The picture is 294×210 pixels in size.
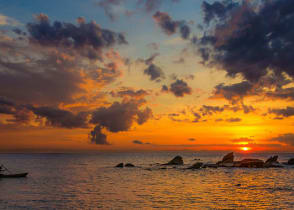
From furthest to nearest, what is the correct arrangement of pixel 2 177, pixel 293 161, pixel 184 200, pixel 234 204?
pixel 293 161
pixel 2 177
pixel 184 200
pixel 234 204

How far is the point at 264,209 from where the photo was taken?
1453 inches

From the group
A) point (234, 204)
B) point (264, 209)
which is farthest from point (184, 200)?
point (264, 209)

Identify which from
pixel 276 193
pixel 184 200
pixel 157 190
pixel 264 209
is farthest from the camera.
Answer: pixel 157 190

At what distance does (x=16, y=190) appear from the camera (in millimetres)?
55125

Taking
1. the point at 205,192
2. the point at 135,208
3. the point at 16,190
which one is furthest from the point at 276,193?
the point at 16,190

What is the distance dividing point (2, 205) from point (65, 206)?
936 cm

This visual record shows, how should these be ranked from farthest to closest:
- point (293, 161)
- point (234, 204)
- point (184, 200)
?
point (293, 161) < point (184, 200) < point (234, 204)

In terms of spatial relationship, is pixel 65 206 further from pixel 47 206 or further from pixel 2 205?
pixel 2 205

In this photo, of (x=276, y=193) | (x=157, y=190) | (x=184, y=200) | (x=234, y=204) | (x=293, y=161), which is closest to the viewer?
(x=234, y=204)

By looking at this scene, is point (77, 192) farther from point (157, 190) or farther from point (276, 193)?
point (276, 193)

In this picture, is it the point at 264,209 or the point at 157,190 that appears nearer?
the point at 264,209

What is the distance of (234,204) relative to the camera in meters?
39.8

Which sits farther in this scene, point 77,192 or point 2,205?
point 77,192

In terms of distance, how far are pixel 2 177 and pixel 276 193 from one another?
6686 centimetres
